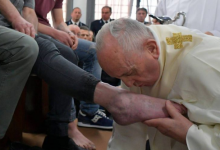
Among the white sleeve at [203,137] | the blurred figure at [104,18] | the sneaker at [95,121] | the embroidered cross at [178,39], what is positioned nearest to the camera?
the white sleeve at [203,137]

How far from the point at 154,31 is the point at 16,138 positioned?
90 centimetres

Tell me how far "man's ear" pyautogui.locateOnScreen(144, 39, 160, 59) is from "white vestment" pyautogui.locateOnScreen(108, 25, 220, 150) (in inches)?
0.8

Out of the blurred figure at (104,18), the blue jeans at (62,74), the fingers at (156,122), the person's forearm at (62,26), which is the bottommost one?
the blurred figure at (104,18)

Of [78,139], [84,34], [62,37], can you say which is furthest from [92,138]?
[84,34]

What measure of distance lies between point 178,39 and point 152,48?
10 centimetres

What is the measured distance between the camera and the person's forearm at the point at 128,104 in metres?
0.87

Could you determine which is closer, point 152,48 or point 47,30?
point 152,48

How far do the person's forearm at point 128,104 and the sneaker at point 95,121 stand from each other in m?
0.66

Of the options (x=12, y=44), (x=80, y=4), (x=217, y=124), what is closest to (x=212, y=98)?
(x=217, y=124)

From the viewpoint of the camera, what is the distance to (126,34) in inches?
31.9

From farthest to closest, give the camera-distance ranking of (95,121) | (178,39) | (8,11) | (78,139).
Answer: (95,121)
(78,139)
(8,11)
(178,39)

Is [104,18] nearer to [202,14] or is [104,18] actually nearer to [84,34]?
[84,34]

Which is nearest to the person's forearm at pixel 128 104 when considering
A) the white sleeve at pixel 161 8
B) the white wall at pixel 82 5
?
the white sleeve at pixel 161 8

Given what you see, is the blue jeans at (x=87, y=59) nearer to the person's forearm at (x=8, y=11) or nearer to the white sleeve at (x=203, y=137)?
the person's forearm at (x=8, y=11)
